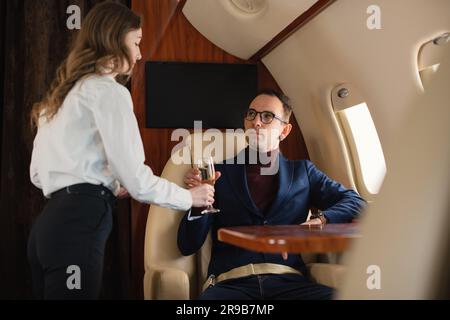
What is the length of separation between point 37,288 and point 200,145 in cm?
110

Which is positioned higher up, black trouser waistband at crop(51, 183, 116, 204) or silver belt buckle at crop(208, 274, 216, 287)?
black trouser waistband at crop(51, 183, 116, 204)

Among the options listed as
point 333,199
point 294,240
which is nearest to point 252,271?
point 333,199

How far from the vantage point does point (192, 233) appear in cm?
220

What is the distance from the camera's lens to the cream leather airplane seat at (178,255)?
6.81ft

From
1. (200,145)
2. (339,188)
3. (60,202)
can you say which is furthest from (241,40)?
(60,202)

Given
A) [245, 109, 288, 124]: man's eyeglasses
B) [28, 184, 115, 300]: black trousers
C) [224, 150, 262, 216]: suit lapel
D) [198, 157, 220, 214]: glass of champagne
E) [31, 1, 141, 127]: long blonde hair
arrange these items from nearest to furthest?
[28, 184, 115, 300]: black trousers < [31, 1, 141, 127]: long blonde hair < [198, 157, 220, 214]: glass of champagne < [224, 150, 262, 216]: suit lapel < [245, 109, 288, 124]: man's eyeglasses

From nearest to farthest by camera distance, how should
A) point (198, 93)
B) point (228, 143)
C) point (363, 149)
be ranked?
point (228, 143) < point (363, 149) < point (198, 93)

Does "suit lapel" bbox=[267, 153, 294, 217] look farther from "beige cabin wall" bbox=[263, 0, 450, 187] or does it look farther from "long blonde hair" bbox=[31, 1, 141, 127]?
"long blonde hair" bbox=[31, 1, 141, 127]

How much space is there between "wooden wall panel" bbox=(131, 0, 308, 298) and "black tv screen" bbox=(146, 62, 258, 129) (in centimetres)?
4

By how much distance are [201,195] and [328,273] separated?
708mm

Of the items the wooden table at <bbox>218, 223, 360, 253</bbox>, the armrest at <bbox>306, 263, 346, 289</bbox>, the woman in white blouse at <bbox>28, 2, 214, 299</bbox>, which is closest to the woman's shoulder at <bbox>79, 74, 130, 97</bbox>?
the woman in white blouse at <bbox>28, 2, 214, 299</bbox>

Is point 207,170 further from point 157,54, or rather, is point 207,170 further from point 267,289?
point 157,54

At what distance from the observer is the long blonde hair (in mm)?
1657

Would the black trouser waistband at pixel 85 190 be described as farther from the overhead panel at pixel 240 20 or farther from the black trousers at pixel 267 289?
the overhead panel at pixel 240 20
